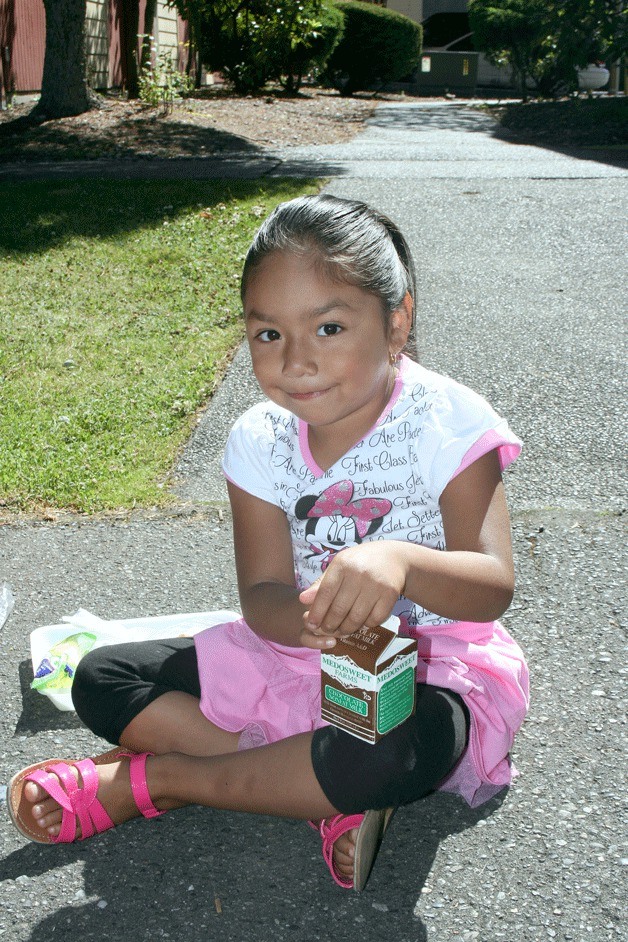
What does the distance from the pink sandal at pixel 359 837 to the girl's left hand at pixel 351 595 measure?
441 millimetres

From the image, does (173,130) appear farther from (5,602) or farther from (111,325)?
(5,602)

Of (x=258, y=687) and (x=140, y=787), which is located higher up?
(x=258, y=687)

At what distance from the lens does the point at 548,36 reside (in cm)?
1752

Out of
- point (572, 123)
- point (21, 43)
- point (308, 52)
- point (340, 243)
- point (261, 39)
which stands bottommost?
point (340, 243)

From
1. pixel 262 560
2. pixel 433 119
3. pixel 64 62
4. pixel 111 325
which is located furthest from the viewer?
pixel 433 119

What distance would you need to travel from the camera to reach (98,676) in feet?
7.39

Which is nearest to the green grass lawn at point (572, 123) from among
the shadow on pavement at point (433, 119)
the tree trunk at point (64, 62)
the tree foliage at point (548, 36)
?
the shadow on pavement at point (433, 119)

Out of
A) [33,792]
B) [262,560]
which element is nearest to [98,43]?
[262,560]

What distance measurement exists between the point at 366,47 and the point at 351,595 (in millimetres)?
22743

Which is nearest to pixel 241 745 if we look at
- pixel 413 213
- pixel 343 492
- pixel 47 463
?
pixel 343 492

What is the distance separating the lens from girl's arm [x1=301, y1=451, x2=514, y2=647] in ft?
5.40

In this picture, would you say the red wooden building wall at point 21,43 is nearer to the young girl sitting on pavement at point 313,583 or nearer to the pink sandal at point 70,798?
the young girl sitting on pavement at point 313,583

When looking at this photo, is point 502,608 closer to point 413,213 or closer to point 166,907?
point 166,907

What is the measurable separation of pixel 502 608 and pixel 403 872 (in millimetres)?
550
